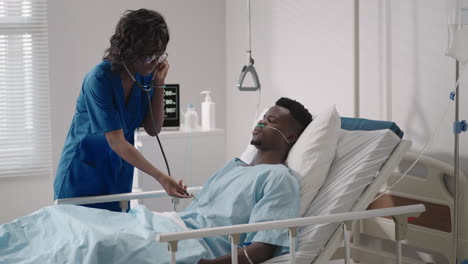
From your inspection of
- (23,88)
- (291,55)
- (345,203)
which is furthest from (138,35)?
(23,88)

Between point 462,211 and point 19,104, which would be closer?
point 462,211

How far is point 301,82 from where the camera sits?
10.5 feet

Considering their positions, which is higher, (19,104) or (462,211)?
(19,104)

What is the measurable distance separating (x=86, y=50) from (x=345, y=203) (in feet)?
7.96

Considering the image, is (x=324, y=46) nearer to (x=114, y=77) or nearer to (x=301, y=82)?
(x=301, y=82)

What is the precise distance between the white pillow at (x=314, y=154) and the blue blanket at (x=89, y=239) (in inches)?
16.6

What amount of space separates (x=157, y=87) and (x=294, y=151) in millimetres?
563

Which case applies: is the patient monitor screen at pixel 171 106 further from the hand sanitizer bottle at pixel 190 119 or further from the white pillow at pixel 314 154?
the white pillow at pixel 314 154

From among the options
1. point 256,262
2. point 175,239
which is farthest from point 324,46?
point 175,239

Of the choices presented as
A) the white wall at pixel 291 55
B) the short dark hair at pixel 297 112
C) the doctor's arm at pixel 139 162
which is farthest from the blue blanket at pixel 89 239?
the white wall at pixel 291 55

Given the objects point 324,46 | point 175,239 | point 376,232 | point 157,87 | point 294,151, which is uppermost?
point 324,46

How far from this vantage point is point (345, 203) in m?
1.91

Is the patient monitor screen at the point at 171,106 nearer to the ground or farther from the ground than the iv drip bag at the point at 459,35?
nearer to the ground

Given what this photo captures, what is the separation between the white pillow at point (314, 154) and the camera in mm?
2021
